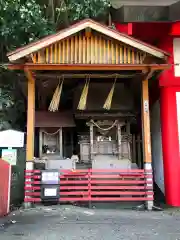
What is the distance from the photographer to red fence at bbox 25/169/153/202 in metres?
10.1

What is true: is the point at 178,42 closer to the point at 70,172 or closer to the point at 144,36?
the point at 144,36

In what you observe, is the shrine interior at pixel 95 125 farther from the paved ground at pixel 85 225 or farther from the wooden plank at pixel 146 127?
the paved ground at pixel 85 225

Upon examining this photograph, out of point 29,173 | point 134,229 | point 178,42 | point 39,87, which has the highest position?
point 178,42

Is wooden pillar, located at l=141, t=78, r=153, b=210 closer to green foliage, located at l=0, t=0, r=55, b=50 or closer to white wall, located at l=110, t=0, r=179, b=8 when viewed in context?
white wall, located at l=110, t=0, r=179, b=8

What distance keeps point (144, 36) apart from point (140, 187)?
5.46 m

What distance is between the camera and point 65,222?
24.2ft

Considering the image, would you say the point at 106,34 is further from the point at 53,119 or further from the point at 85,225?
the point at 85,225

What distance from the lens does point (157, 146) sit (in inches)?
527

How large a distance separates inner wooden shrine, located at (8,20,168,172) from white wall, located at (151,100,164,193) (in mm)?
657

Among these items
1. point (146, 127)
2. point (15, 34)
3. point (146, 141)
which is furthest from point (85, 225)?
point (15, 34)

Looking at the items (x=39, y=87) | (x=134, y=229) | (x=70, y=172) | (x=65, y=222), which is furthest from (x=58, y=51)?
(x=134, y=229)

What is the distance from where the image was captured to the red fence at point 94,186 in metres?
10.1

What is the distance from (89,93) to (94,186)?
12.3ft

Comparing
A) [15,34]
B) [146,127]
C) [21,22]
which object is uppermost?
[21,22]
